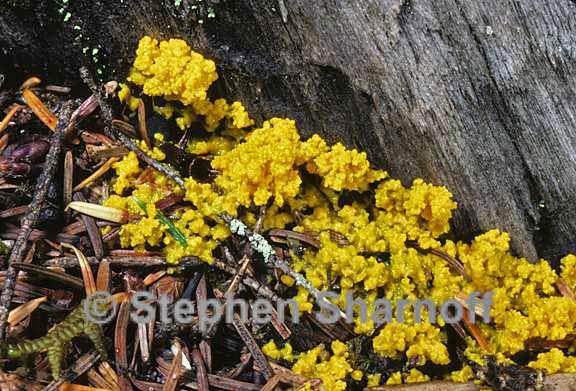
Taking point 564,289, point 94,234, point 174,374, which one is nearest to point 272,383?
point 174,374

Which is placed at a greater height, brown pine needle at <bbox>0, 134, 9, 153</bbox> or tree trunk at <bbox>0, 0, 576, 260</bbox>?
brown pine needle at <bbox>0, 134, 9, 153</bbox>

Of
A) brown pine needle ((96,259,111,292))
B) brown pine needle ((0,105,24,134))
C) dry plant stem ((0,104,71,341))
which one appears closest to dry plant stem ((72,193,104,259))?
brown pine needle ((96,259,111,292))

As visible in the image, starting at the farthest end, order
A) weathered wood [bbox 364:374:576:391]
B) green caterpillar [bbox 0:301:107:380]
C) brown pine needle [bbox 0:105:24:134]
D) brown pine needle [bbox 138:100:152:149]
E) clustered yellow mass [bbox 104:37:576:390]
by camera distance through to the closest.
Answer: brown pine needle [bbox 138:100:152:149] → brown pine needle [bbox 0:105:24:134] → clustered yellow mass [bbox 104:37:576:390] → weathered wood [bbox 364:374:576:391] → green caterpillar [bbox 0:301:107:380]

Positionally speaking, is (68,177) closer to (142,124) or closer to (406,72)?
(142,124)

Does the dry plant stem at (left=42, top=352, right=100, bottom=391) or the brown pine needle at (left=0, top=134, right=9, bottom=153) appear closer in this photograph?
the dry plant stem at (left=42, top=352, right=100, bottom=391)

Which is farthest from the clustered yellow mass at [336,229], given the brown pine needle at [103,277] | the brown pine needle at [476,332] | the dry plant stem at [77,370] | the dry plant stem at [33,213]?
the dry plant stem at [77,370]

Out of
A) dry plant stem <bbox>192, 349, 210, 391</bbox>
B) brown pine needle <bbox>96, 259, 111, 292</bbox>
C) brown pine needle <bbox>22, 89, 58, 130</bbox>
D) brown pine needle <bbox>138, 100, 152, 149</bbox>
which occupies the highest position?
brown pine needle <bbox>22, 89, 58, 130</bbox>

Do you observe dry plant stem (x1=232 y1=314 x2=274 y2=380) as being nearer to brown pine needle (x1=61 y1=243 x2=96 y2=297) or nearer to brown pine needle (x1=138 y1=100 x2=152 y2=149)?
brown pine needle (x1=61 y1=243 x2=96 y2=297)

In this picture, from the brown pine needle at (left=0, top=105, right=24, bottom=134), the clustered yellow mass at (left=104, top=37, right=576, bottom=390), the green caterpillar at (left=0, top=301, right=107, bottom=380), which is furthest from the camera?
the brown pine needle at (left=0, top=105, right=24, bottom=134)

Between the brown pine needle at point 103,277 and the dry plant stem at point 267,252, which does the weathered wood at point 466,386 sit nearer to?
the dry plant stem at point 267,252
